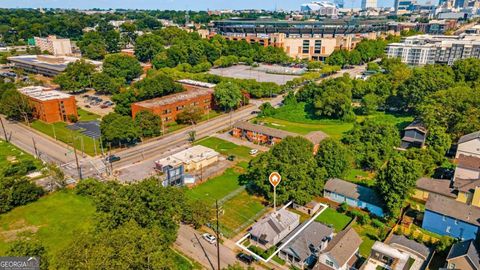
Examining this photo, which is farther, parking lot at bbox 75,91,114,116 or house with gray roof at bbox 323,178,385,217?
parking lot at bbox 75,91,114,116

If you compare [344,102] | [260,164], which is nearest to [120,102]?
[260,164]

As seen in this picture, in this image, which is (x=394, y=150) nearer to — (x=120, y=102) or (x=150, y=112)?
(x=150, y=112)

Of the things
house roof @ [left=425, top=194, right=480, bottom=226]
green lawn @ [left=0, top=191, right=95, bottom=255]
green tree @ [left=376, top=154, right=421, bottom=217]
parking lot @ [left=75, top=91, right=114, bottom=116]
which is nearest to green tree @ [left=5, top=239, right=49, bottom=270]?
green lawn @ [left=0, top=191, right=95, bottom=255]

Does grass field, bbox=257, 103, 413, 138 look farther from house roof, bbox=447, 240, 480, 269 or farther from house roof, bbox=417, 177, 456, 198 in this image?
house roof, bbox=447, 240, 480, 269

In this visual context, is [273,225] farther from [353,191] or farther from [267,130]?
[267,130]

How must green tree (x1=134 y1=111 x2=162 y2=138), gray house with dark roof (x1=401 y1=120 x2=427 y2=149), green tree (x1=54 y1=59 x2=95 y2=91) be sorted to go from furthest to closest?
green tree (x1=54 y1=59 x2=95 y2=91)
green tree (x1=134 y1=111 x2=162 y2=138)
gray house with dark roof (x1=401 y1=120 x2=427 y2=149)

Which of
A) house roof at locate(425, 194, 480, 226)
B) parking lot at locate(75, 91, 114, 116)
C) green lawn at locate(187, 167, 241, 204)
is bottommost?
green lawn at locate(187, 167, 241, 204)

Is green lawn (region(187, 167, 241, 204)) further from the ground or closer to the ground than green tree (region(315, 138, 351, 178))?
closer to the ground
